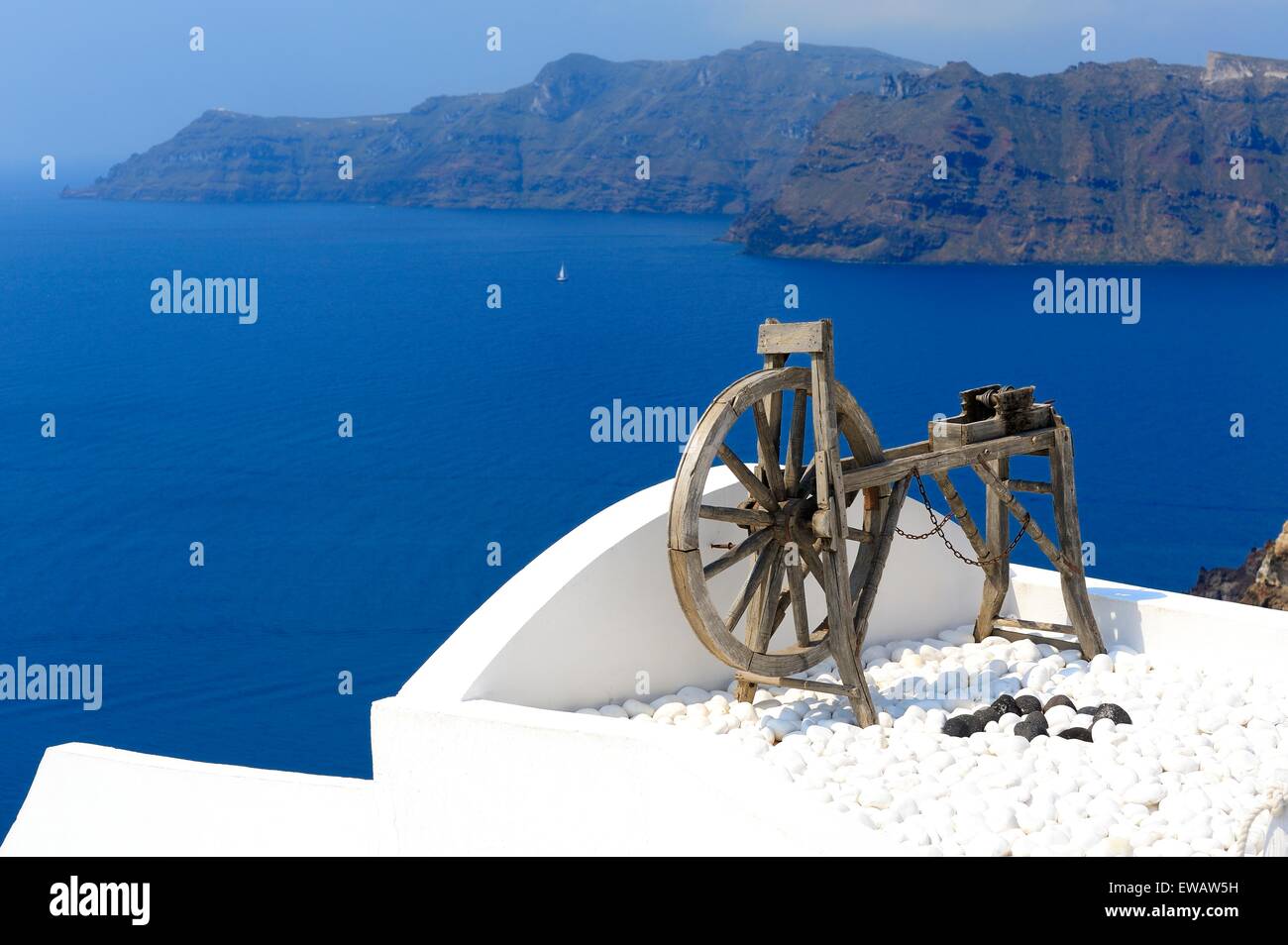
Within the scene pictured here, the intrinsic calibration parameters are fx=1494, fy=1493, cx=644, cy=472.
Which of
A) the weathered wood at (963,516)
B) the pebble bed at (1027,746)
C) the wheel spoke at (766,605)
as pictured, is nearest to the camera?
the pebble bed at (1027,746)

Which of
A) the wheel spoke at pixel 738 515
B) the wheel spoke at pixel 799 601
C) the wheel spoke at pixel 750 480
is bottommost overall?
the wheel spoke at pixel 799 601

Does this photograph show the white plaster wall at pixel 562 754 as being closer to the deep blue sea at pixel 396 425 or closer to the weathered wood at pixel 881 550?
the weathered wood at pixel 881 550

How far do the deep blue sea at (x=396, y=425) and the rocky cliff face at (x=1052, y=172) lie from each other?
7.26 feet

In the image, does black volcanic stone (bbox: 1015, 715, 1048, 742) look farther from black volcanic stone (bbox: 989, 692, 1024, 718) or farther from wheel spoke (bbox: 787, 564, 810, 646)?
wheel spoke (bbox: 787, 564, 810, 646)

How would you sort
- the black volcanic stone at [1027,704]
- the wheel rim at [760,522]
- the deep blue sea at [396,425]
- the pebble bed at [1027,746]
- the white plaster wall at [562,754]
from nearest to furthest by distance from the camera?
1. the white plaster wall at [562,754]
2. the pebble bed at [1027,746]
3. the wheel rim at [760,522]
4. the black volcanic stone at [1027,704]
5. the deep blue sea at [396,425]

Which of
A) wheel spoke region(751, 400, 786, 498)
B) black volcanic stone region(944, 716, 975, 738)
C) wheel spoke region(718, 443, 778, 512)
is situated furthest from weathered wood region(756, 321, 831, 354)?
black volcanic stone region(944, 716, 975, 738)

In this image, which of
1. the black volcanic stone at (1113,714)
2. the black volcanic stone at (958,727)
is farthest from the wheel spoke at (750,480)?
the black volcanic stone at (1113,714)

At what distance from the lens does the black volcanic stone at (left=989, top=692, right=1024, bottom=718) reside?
25.0 ft

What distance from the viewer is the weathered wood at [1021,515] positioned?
842 cm

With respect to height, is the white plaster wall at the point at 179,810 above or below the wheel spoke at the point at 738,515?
below

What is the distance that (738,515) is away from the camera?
7.41 meters

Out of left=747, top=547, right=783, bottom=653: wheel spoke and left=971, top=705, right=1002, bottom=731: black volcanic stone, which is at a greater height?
left=747, top=547, right=783, bottom=653: wheel spoke
